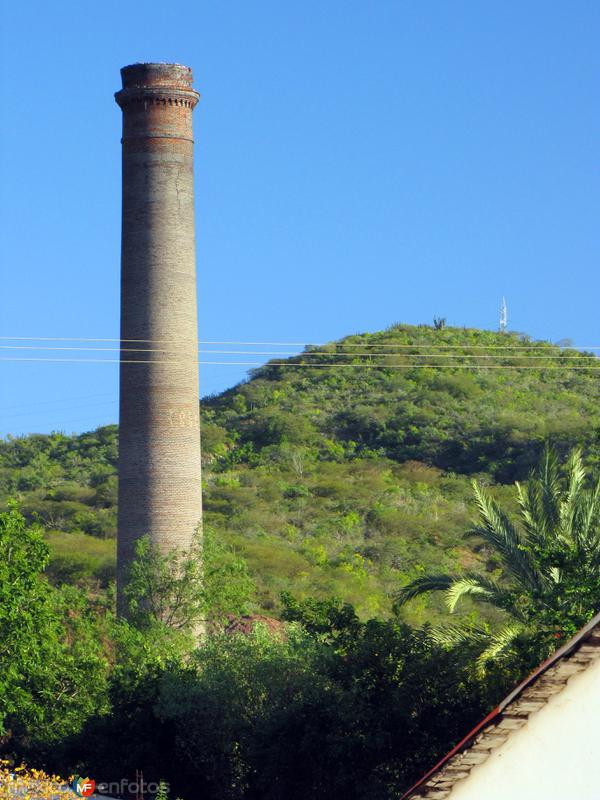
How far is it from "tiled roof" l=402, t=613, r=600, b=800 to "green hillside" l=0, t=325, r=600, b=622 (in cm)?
3075

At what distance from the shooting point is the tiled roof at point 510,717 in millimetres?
6520

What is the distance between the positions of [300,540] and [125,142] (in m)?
23.0

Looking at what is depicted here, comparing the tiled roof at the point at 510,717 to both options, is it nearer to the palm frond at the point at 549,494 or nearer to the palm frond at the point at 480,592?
the palm frond at the point at 480,592

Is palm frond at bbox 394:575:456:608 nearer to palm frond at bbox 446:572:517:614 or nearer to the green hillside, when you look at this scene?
palm frond at bbox 446:572:517:614

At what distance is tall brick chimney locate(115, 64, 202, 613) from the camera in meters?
29.5

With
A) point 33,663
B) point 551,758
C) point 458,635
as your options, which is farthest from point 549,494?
point 551,758

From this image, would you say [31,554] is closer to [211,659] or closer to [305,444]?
[211,659]

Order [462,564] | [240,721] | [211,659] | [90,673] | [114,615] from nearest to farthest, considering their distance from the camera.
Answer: [240,721], [211,659], [90,673], [114,615], [462,564]

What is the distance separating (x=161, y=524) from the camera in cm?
2927

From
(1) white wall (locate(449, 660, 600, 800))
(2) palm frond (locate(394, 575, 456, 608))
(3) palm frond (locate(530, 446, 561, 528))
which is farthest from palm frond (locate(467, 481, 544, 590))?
(1) white wall (locate(449, 660, 600, 800))

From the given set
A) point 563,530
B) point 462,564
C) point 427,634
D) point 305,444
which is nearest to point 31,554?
point 427,634

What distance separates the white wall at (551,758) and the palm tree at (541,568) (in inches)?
467

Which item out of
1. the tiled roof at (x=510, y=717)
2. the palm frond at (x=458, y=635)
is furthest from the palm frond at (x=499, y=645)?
the tiled roof at (x=510, y=717)

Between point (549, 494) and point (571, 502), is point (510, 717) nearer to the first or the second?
point (571, 502)
